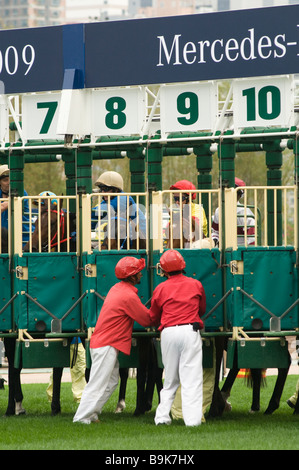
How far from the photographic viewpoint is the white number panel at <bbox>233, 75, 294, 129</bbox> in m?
11.2

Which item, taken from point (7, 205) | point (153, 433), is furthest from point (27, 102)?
point (153, 433)

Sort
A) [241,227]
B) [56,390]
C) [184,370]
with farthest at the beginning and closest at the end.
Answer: [56,390] < [241,227] < [184,370]

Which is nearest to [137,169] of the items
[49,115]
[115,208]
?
[115,208]

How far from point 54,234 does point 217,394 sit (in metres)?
2.37

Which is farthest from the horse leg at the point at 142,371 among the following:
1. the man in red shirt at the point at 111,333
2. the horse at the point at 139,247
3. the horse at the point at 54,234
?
the horse at the point at 54,234

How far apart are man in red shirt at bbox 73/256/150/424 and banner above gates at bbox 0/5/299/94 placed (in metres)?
1.93

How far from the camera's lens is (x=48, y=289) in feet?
38.9

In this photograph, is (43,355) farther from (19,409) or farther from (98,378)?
(19,409)

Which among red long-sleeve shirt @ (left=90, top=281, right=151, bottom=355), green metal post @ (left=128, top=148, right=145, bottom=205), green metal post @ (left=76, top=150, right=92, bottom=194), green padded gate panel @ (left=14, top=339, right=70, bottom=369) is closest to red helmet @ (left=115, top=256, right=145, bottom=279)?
red long-sleeve shirt @ (left=90, top=281, right=151, bottom=355)

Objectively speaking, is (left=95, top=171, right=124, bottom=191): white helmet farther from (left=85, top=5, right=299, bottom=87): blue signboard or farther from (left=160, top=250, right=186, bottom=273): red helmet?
(left=160, top=250, right=186, bottom=273): red helmet

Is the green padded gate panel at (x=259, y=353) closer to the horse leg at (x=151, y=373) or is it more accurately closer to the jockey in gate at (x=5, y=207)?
the horse leg at (x=151, y=373)

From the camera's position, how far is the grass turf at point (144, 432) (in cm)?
968

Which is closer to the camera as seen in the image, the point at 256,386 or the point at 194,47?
the point at 194,47

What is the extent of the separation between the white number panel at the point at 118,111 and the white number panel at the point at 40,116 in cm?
51
